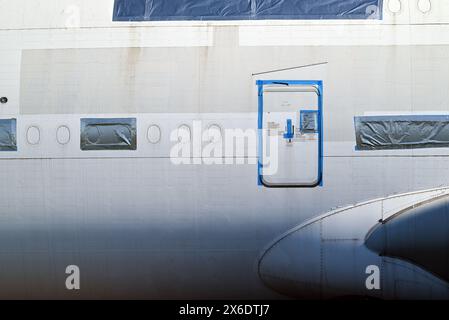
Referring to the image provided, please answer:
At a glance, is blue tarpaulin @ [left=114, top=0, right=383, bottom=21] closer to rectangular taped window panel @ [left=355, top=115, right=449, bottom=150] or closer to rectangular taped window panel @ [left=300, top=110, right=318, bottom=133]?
rectangular taped window panel @ [left=300, top=110, right=318, bottom=133]

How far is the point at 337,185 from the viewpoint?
586 cm

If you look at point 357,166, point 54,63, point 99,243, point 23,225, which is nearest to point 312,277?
point 357,166

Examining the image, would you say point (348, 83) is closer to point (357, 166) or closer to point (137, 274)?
point (357, 166)

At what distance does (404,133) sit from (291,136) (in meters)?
1.05

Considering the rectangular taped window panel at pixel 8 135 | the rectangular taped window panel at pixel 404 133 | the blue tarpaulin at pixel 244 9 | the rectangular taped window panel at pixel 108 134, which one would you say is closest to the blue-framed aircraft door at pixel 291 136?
the rectangular taped window panel at pixel 404 133

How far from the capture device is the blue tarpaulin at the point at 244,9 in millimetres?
6027

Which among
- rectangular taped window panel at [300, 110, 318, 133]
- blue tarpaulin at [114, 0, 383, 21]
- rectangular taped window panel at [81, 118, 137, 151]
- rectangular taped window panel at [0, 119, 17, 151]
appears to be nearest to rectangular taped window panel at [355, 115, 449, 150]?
rectangular taped window panel at [300, 110, 318, 133]

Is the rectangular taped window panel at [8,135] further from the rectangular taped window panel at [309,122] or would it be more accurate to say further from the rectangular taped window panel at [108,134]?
the rectangular taped window panel at [309,122]

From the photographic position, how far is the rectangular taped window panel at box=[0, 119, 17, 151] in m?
6.09

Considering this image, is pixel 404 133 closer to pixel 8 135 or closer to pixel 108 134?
pixel 108 134

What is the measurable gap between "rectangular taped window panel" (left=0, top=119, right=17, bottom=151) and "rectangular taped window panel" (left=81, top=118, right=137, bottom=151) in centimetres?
68

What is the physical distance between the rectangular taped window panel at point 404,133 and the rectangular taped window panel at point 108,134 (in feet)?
7.02

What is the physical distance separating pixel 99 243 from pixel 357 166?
8.39 feet

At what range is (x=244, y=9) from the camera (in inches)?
239
